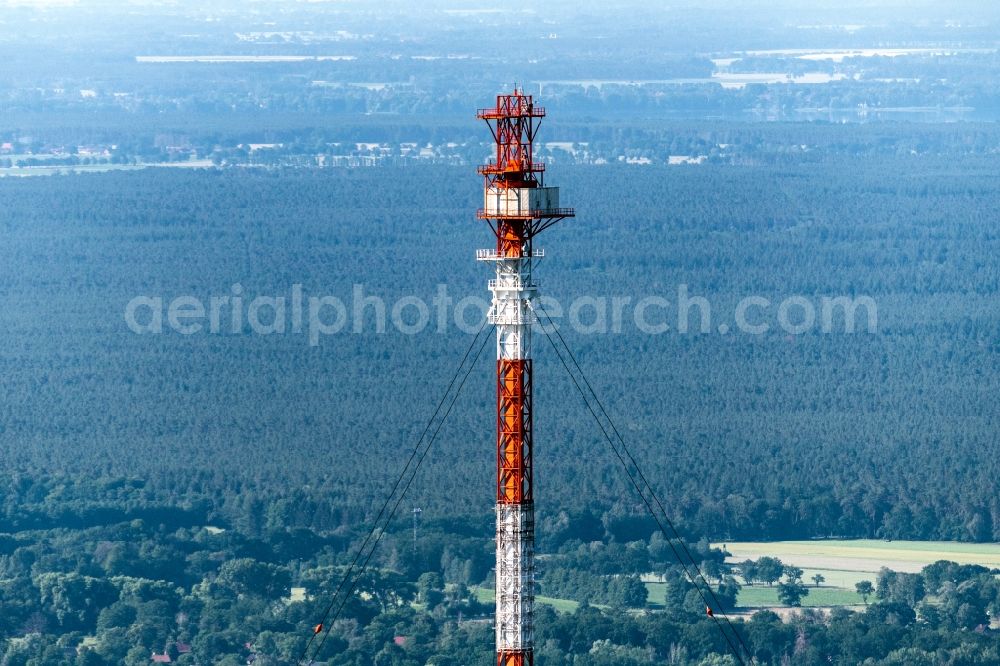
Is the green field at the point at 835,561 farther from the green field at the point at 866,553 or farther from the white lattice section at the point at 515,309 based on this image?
the white lattice section at the point at 515,309

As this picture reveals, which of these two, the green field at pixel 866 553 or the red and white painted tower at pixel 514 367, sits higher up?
the red and white painted tower at pixel 514 367

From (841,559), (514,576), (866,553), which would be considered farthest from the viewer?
(866,553)

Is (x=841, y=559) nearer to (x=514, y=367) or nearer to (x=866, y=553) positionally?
(x=866, y=553)

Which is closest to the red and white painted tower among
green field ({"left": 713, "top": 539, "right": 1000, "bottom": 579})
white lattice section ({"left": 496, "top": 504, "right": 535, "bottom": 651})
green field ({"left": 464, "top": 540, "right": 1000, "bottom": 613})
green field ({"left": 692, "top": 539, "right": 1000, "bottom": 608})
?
white lattice section ({"left": 496, "top": 504, "right": 535, "bottom": 651})

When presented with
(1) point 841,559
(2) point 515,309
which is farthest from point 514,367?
(1) point 841,559

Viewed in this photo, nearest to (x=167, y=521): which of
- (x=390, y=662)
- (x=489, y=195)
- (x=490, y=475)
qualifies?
(x=490, y=475)

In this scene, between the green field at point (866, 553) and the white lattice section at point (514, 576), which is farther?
the green field at point (866, 553)

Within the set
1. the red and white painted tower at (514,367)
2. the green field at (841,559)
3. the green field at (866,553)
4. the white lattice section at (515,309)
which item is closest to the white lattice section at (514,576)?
the red and white painted tower at (514,367)

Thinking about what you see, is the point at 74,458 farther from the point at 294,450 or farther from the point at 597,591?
the point at 597,591

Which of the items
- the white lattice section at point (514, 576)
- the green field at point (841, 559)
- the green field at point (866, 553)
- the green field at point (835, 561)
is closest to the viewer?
the white lattice section at point (514, 576)
